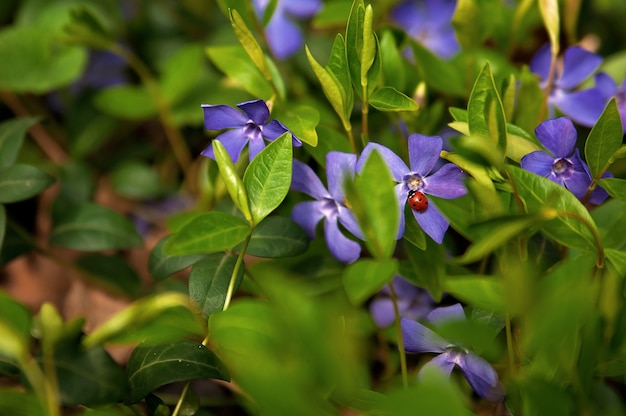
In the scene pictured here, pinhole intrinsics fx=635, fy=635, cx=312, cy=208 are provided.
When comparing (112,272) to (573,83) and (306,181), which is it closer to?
(306,181)

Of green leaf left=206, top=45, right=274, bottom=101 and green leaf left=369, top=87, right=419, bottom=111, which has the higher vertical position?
green leaf left=369, top=87, right=419, bottom=111

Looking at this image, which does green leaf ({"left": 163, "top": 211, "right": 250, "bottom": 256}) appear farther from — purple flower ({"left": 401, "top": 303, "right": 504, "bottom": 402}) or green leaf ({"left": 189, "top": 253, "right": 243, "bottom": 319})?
purple flower ({"left": 401, "top": 303, "right": 504, "bottom": 402})

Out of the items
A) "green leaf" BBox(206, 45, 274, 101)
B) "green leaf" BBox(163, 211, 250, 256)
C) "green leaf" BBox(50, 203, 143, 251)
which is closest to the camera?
"green leaf" BBox(163, 211, 250, 256)

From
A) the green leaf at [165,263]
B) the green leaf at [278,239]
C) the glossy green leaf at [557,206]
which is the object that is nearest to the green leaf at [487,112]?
the glossy green leaf at [557,206]

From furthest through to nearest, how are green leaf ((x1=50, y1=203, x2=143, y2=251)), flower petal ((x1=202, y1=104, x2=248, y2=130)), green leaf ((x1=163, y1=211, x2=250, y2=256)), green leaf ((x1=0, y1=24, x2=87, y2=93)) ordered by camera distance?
green leaf ((x1=0, y1=24, x2=87, y2=93))
green leaf ((x1=50, y1=203, x2=143, y2=251))
flower petal ((x1=202, y1=104, x2=248, y2=130))
green leaf ((x1=163, y1=211, x2=250, y2=256))

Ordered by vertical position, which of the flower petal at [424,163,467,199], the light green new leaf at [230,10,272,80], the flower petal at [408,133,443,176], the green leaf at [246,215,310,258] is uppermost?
the light green new leaf at [230,10,272,80]

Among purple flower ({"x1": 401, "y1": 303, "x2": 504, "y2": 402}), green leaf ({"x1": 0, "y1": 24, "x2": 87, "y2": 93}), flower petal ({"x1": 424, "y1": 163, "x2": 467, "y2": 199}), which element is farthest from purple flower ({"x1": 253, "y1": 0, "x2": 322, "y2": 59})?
purple flower ({"x1": 401, "y1": 303, "x2": 504, "y2": 402})

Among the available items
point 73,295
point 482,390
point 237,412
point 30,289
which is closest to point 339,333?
point 482,390

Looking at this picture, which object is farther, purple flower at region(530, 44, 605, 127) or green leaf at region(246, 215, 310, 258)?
purple flower at region(530, 44, 605, 127)
